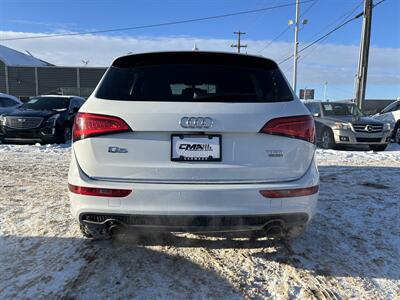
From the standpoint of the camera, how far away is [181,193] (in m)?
2.89

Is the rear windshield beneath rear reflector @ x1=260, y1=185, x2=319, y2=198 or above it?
above

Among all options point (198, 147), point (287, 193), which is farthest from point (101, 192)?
point (287, 193)

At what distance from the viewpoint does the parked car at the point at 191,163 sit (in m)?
2.90

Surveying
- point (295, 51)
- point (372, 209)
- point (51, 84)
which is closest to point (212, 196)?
point (372, 209)

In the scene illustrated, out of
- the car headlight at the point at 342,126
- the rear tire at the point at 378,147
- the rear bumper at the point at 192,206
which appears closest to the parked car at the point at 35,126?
the car headlight at the point at 342,126

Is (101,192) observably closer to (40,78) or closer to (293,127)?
(293,127)

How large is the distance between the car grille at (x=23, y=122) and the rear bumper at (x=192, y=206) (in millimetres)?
9350

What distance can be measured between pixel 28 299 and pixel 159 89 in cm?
175

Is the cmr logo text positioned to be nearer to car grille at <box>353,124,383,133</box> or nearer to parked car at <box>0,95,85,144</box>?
parked car at <box>0,95,85,144</box>

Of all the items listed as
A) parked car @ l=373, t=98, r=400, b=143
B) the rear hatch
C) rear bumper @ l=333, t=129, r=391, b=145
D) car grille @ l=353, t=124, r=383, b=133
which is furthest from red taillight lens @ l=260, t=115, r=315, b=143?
parked car @ l=373, t=98, r=400, b=143

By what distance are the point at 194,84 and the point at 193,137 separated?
58 centimetres

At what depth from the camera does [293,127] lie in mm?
3035

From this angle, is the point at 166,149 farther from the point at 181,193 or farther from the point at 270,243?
the point at 270,243

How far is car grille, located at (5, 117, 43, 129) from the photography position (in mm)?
11586
